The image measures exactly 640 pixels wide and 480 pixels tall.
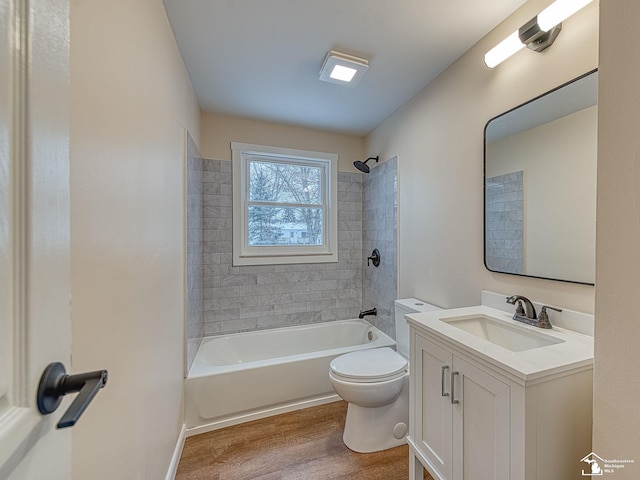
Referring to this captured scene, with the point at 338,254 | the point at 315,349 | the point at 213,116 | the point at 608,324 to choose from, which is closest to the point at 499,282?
the point at 608,324

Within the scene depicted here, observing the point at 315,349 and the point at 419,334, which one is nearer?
the point at 419,334

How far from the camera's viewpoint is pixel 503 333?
51.3 inches

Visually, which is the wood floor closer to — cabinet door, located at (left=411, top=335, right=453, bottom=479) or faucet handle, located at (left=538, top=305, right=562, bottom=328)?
cabinet door, located at (left=411, top=335, right=453, bottom=479)

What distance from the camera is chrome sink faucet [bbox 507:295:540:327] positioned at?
1240mm

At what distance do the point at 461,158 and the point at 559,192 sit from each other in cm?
60

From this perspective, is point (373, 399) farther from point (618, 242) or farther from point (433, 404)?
point (618, 242)

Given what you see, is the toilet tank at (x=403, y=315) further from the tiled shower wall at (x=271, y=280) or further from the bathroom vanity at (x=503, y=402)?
the tiled shower wall at (x=271, y=280)

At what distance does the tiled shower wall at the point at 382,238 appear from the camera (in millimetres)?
2410

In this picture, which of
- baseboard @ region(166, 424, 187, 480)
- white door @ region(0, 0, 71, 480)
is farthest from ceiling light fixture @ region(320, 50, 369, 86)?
baseboard @ region(166, 424, 187, 480)

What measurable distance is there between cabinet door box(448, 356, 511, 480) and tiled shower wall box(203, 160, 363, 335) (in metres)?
1.87

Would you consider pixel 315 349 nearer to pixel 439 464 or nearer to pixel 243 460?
pixel 243 460

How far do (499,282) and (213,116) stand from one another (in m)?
2.57

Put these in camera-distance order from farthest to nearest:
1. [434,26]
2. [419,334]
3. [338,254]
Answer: [338,254] → [434,26] → [419,334]

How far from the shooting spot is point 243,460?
1595mm
